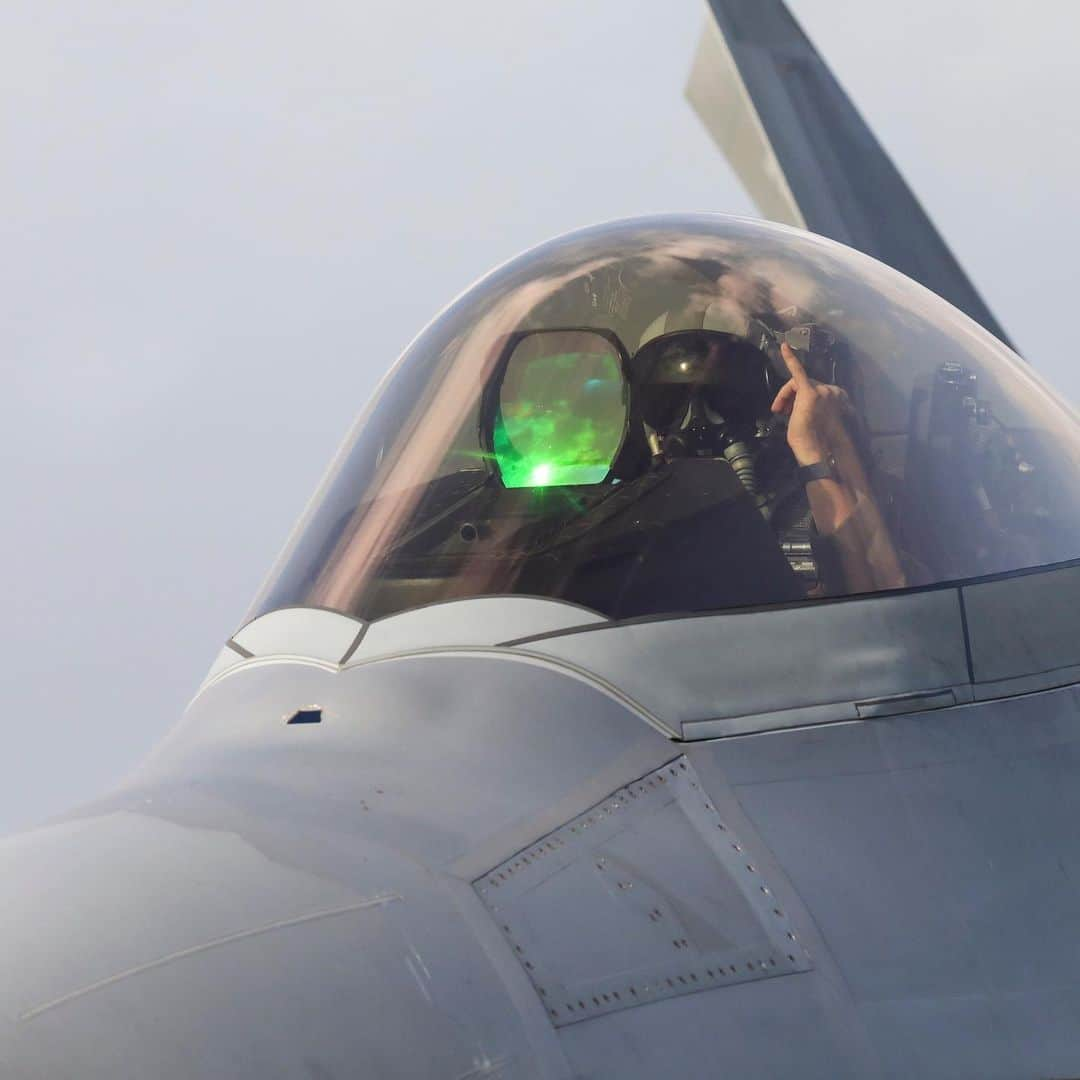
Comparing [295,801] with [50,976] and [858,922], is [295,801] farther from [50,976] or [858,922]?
[858,922]

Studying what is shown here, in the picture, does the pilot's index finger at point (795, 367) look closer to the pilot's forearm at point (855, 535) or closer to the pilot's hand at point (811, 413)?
the pilot's hand at point (811, 413)

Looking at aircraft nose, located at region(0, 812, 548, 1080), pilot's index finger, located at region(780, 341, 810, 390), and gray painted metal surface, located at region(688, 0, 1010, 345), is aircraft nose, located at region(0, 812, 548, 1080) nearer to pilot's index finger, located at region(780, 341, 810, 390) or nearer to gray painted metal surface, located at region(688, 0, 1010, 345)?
pilot's index finger, located at region(780, 341, 810, 390)

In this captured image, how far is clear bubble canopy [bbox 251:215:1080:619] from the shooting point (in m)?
3.44

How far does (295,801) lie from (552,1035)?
2.34ft

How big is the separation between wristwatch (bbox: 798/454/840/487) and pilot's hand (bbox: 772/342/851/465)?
12mm

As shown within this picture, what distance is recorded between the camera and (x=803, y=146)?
35.4 ft

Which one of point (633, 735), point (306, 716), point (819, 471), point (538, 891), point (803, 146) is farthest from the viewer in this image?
point (803, 146)

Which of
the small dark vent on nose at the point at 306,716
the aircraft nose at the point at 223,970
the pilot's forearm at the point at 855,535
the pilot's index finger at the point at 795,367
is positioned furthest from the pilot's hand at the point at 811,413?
the aircraft nose at the point at 223,970

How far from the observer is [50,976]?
6.65ft

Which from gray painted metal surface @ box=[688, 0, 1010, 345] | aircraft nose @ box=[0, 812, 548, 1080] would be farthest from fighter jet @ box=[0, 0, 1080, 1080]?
gray painted metal surface @ box=[688, 0, 1010, 345]

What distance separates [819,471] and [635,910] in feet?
4.76

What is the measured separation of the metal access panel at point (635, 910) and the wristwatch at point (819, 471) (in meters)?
1.06

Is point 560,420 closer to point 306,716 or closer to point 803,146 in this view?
point 306,716

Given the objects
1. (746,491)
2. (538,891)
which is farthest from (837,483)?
(538,891)
